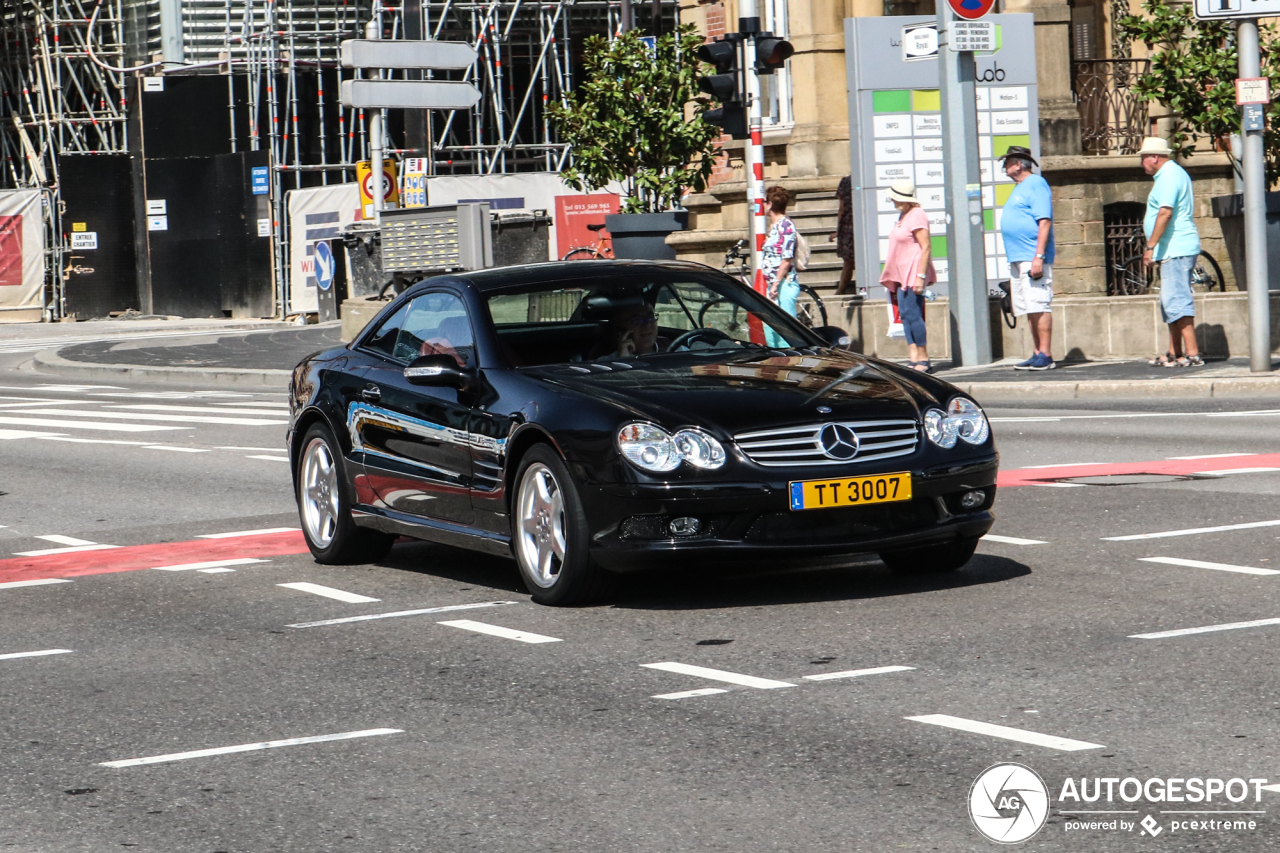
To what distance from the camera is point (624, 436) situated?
8.01 m

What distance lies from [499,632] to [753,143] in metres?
13.8

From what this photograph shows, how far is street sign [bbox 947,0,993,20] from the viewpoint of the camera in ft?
65.4

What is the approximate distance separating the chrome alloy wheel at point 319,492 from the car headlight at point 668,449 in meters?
2.46

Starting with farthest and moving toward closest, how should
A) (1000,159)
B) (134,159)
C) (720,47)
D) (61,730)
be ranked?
1. (134,159)
2. (1000,159)
3. (720,47)
4. (61,730)

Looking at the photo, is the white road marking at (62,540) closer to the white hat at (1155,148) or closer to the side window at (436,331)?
the side window at (436,331)

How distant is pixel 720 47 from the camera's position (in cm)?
2042

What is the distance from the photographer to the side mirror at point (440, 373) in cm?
898

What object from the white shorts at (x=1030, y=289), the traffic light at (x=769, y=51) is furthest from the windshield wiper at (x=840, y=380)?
the traffic light at (x=769, y=51)

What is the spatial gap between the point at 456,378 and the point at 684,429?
4.54ft

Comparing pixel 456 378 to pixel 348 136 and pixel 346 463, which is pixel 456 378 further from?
pixel 348 136

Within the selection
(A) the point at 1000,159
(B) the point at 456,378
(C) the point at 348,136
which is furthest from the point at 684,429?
(C) the point at 348,136

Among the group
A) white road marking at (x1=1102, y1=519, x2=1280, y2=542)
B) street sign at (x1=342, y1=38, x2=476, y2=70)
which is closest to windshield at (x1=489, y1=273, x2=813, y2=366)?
white road marking at (x1=1102, y1=519, x2=1280, y2=542)

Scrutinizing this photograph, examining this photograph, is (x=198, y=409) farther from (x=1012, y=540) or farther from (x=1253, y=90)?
(x=1012, y=540)

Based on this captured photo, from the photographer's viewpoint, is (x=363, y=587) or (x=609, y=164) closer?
(x=363, y=587)
